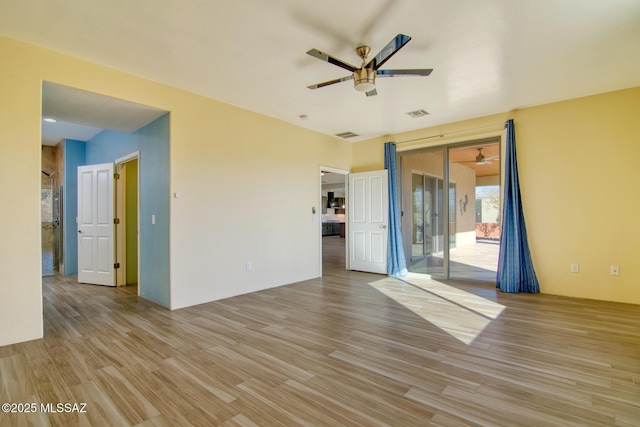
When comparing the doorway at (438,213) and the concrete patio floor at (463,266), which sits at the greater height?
the doorway at (438,213)

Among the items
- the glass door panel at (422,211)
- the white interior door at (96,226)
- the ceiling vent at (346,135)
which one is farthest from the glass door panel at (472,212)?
the white interior door at (96,226)

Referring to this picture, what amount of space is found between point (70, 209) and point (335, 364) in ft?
22.1

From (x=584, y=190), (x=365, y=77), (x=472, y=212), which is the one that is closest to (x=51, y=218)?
(x=365, y=77)

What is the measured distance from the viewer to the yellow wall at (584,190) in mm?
3926

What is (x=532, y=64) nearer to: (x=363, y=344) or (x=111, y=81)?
(x=363, y=344)

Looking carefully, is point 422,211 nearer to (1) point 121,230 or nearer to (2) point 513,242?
(2) point 513,242

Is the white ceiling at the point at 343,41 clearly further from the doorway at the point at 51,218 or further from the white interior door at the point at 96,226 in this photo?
the doorway at the point at 51,218

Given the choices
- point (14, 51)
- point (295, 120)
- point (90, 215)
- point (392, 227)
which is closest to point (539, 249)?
point (392, 227)

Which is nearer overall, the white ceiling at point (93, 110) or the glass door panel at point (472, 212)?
the white ceiling at point (93, 110)

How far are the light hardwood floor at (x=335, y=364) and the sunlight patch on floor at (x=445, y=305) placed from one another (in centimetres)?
3

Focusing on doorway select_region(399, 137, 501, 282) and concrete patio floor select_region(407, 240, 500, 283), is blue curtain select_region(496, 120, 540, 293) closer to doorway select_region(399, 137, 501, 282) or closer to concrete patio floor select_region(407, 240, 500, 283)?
doorway select_region(399, 137, 501, 282)

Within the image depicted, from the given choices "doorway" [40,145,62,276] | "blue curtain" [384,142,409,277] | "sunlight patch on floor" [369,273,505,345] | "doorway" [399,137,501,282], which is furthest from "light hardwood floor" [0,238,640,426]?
"doorway" [40,145,62,276]

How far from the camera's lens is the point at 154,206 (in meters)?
4.13

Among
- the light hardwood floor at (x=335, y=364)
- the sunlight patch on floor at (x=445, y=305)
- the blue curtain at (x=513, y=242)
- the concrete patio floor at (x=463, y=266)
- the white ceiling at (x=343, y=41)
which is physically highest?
the white ceiling at (x=343, y=41)
